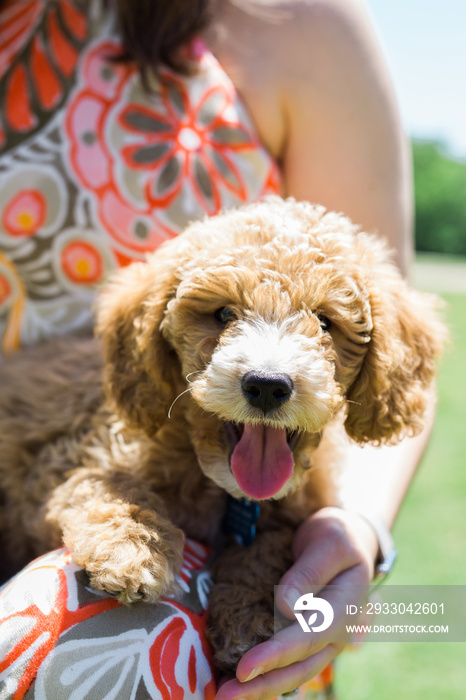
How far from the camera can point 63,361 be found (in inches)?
111

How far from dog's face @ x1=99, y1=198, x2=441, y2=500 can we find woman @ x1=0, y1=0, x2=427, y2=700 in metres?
0.57

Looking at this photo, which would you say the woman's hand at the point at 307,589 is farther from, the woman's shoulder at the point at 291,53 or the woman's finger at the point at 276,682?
the woman's shoulder at the point at 291,53

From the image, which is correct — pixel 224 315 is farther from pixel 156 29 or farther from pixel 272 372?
pixel 156 29

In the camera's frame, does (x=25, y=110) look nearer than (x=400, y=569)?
Yes

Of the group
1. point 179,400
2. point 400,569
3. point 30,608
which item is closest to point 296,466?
point 179,400

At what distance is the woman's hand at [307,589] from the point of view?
1.89 meters

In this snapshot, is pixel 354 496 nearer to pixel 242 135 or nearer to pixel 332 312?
pixel 332 312

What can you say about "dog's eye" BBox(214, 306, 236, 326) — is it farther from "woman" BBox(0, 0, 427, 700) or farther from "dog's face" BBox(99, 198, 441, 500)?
"woman" BBox(0, 0, 427, 700)

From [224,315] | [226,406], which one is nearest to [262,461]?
[226,406]

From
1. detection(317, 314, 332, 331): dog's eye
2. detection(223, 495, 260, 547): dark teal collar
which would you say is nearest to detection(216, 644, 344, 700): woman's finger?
detection(223, 495, 260, 547): dark teal collar

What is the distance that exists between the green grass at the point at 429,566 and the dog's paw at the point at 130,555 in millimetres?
1470

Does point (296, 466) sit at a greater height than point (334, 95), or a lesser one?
lesser

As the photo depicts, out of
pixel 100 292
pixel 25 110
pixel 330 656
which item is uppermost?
pixel 25 110

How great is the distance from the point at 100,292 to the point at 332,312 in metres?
1.25
